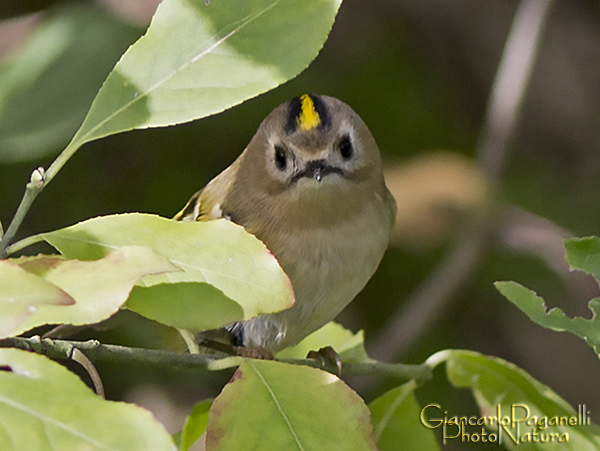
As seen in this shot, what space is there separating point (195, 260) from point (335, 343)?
2.01 ft

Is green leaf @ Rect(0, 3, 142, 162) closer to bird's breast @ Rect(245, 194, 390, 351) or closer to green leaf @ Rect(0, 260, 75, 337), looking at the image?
bird's breast @ Rect(245, 194, 390, 351)

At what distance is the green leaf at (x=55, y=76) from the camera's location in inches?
71.5

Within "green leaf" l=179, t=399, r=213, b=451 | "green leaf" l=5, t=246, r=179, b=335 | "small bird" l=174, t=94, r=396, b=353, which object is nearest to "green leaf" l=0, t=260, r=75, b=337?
"green leaf" l=5, t=246, r=179, b=335

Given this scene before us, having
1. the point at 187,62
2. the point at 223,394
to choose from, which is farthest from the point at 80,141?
the point at 223,394

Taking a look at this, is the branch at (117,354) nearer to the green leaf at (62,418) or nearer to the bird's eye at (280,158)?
the green leaf at (62,418)

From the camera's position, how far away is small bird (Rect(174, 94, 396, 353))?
1254 millimetres

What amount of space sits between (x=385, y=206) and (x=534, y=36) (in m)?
1.26

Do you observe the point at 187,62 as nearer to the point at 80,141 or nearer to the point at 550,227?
the point at 80,141

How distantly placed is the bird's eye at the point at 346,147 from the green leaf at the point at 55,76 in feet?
2.84

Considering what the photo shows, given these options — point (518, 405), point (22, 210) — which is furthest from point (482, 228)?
point (22, 210)

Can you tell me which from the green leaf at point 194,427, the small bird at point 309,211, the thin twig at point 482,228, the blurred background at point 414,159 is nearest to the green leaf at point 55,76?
the blurred background at point 414,159

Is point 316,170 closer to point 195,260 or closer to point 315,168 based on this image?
point 315,168

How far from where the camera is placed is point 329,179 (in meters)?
1.30

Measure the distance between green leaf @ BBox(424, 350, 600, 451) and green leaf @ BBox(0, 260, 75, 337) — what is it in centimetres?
61
